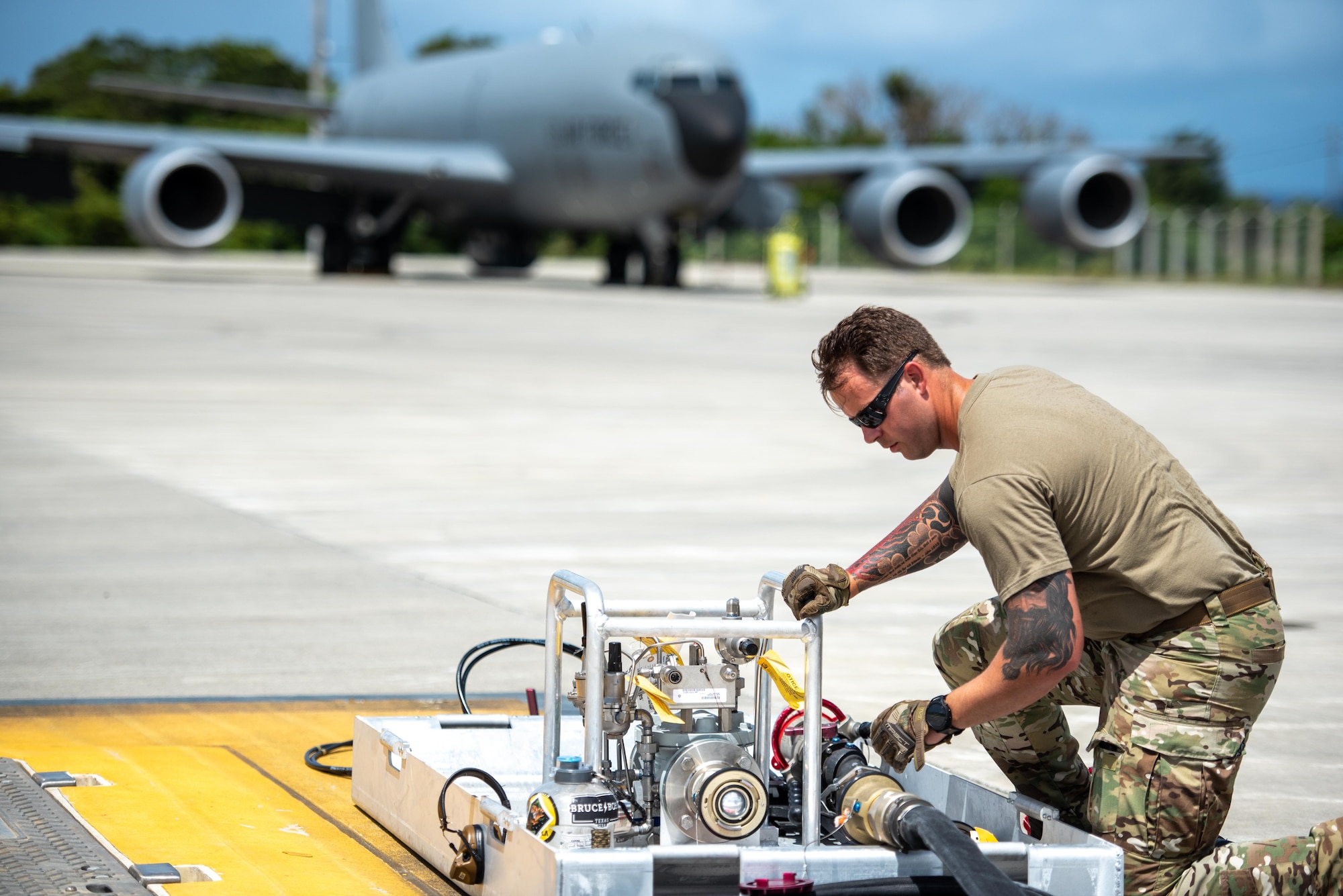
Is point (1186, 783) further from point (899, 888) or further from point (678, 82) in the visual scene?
point (678, 82)

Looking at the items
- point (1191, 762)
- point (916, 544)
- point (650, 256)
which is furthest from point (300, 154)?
point (1191, 762)

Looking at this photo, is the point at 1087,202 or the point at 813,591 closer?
the point at 813,591

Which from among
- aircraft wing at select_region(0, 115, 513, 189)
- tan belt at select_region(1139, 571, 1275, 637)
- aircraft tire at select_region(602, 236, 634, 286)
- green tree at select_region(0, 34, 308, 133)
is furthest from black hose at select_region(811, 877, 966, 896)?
green tree at select_region(0, 34, 308, 133)

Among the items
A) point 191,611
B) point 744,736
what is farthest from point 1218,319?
point 744,736

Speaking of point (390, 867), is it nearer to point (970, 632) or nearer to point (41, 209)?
point (970, 632)

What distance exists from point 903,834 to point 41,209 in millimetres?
59792

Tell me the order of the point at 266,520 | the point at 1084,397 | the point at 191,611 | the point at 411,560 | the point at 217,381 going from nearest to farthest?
the point at 1084,397
the point at 191,611
the point at 411,560
the point at 266,520
the point at 217,381

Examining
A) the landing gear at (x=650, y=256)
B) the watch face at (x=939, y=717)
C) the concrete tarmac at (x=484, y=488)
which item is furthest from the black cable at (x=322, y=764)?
the landing gear at (x=650, y=256)

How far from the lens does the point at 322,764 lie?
15.3ft

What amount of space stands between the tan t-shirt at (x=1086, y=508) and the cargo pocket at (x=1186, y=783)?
0.25 m

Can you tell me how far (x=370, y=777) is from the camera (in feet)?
13.7

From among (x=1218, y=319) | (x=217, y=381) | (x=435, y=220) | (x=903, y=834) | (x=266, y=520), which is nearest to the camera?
(x=903, y=834)

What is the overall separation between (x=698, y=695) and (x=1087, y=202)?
33.7 meters

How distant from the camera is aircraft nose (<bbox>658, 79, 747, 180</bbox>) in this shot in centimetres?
2947
